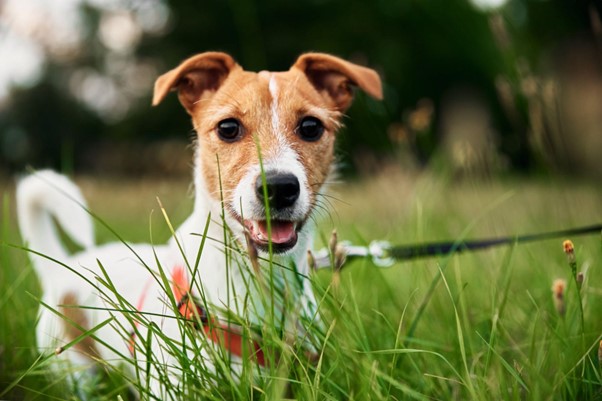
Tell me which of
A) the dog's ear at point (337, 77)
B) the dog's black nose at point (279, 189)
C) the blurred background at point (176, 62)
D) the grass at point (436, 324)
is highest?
the blurred background at point (176, 62)

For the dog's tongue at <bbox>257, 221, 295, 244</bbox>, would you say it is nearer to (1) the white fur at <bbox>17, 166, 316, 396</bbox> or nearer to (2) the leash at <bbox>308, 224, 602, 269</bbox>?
(1) the white fur at <bbox>17, 166, 316, 396</bbox>

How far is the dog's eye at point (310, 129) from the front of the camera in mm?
2371

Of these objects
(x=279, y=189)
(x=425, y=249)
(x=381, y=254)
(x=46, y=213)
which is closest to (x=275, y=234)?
(x=279, y=189)

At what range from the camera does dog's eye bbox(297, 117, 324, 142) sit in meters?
2.37

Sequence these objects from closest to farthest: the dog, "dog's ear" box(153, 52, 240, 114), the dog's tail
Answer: the dog
"dog's ear" box(153, 52, 240, 114)
the dog's tail

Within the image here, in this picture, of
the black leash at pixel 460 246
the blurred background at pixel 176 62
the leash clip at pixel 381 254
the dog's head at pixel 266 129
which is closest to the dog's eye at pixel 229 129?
the dog's head at pixel 266 129

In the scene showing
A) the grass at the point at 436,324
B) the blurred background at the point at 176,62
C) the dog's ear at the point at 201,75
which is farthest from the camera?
the blurred background at the point at 176,62

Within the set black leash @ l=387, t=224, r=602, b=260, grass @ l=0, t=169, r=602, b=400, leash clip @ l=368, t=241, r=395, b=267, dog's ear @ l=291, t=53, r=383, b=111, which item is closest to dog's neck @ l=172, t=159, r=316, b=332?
grass @ l=0, t=169, r=602, b=400

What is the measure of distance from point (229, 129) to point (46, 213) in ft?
4.60

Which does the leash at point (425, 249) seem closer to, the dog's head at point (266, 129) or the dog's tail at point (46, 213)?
the dog's head at point (266, 129)

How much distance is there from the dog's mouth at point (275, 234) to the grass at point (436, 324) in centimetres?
16

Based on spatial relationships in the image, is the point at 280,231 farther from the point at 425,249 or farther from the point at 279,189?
the point at 425,249

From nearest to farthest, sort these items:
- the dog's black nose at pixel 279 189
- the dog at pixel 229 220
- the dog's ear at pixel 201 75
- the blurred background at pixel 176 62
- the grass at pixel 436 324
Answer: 1. the grass at pixel 436 324
2. the dog at pixel 229 220
3. the dog's black nose at pixel 279 189
4. the dog's ear at pixel 201 75
5. the blurred background at pixel 176 62

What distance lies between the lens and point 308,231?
226cm
